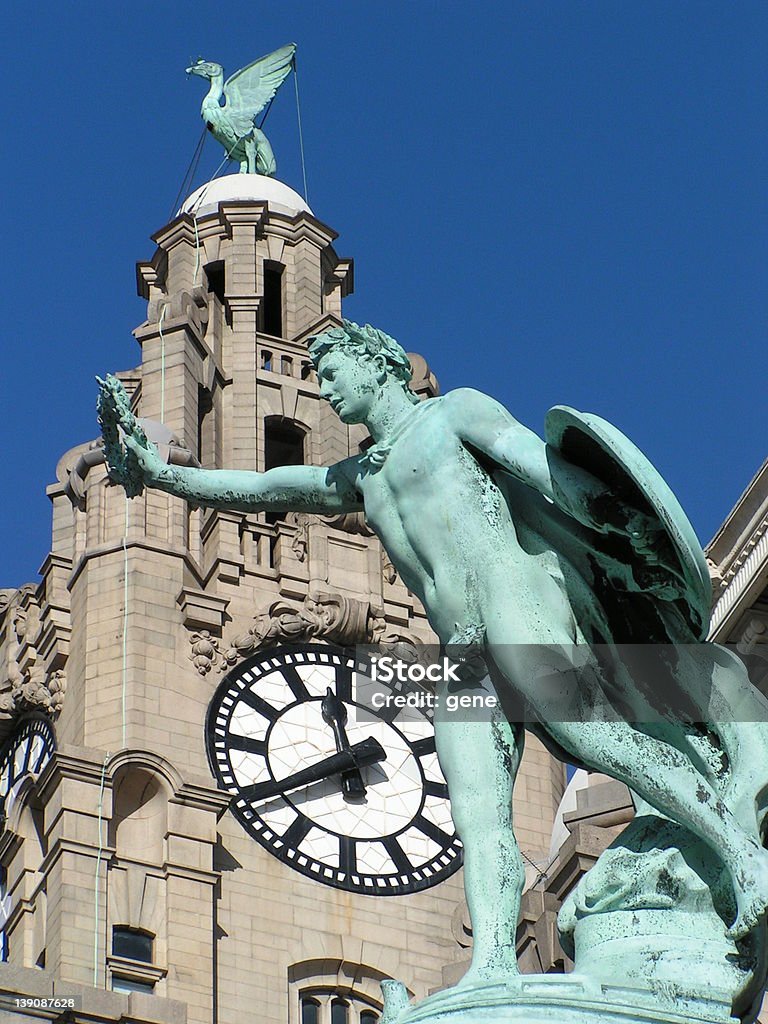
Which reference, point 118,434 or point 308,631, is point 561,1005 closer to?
point 118,434

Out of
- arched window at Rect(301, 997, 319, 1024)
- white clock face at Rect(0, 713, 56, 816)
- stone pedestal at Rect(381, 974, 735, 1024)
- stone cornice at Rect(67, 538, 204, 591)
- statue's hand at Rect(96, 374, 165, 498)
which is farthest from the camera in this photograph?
stone cornice at Rect(67, 538, 204, 591)

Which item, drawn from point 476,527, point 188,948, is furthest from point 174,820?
point 476,527

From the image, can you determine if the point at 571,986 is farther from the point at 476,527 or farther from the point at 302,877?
the point at 302,877

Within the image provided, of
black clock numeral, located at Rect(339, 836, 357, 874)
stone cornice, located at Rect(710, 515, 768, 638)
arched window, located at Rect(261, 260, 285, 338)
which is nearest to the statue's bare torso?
stone cornice, located at Rect(710, 515, 768, 638)

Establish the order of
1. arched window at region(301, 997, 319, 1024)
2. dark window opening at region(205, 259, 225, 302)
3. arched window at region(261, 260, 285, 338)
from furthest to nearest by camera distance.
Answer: arched window at region(261, 260, 285, 338)
dark window opening at region(205, 259, 225, 302)
arched window at region(301, 997, 319, 1024)

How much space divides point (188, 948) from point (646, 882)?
25.8 metres

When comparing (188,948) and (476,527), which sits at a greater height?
(188,948)

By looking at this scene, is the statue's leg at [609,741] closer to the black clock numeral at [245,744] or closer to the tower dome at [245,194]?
the black clock numeral at [245,744]

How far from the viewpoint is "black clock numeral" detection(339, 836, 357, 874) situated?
3966 cm

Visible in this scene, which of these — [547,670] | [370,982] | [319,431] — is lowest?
[547,670]

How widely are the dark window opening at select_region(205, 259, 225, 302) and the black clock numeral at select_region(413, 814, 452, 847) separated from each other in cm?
998

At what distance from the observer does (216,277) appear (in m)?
47.7

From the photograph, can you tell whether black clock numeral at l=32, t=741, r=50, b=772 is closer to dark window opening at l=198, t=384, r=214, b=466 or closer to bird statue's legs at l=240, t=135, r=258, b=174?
dark window opening at l=198, t=384, r=214, b=466

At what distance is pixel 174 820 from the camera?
38.4 meters
